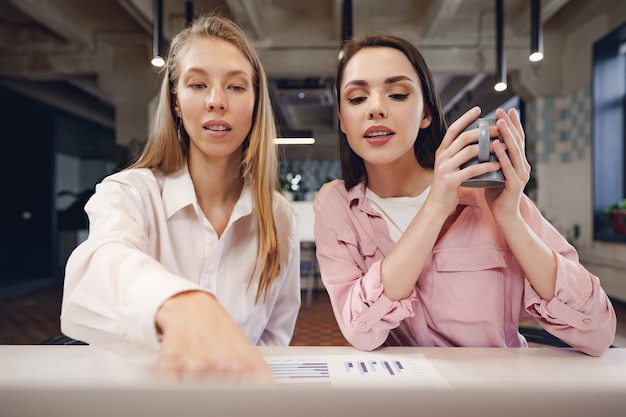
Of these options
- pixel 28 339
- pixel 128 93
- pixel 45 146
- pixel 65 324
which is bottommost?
pixel 28 339

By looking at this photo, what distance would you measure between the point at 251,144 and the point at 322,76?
5524mm

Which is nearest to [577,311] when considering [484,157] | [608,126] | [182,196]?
[484,157]

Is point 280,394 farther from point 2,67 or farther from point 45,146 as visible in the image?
point 45,146

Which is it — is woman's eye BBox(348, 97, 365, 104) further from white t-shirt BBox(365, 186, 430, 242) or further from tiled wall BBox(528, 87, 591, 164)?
tiled wall BBox(528, 87, 591, 164)

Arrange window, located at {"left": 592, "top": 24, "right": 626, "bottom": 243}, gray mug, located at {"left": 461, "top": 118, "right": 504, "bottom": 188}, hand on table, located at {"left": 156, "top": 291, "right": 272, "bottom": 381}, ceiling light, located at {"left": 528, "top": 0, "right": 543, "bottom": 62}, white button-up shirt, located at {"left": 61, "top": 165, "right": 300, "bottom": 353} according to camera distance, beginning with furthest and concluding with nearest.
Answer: window, located at {"left": 592, "top": 24, "right": 626, "bottom": 243}
ceiling light, located at {"left": 528, "top": 0, "right": 543, "bottom": 62}
gray mug, located at {"left": 461, "top": 118, "right": 504, "bottom": 188}
white button-up shirt, located at {"left": 61, "top": 165, "right": 300, "bottom": 353}
hand on table, located at {"left": 156, "top": 291, "right": 272, "bottom": 381}

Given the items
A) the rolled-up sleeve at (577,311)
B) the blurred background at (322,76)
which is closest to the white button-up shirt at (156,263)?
the rolled-up sleeve at (577,311)

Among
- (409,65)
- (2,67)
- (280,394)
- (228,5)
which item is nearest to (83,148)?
(2,67)

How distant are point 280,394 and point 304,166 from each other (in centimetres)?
1117

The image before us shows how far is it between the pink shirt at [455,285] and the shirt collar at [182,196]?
21 cm

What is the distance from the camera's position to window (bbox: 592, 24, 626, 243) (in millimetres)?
5309

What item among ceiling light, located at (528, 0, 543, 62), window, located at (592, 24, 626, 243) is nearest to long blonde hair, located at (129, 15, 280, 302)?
ceiling light, located at (528, 0, 543, 62)

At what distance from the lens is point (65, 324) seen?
0.60 meters

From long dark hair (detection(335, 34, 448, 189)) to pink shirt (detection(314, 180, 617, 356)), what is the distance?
0.18 meters

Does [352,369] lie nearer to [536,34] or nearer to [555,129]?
[536,34]
